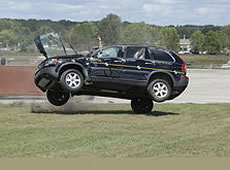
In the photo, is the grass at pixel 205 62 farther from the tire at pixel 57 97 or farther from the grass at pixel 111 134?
the grass at pixel 111 134

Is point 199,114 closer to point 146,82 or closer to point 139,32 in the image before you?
point 146,82

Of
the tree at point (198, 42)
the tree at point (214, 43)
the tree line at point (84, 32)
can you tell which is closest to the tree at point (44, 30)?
the tree line at point (84, 32)

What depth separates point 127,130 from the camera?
39.2 feet

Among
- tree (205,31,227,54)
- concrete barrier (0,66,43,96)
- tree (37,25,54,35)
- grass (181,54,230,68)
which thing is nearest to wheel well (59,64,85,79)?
tree (37,25,54,35)

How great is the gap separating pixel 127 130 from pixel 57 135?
1.72 metres

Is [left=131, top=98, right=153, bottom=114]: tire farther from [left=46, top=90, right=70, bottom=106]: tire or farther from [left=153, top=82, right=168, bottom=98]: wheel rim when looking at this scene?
[left=46, top=90, right=70, bottom=106]: tire

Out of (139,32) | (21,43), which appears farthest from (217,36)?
(21,43)

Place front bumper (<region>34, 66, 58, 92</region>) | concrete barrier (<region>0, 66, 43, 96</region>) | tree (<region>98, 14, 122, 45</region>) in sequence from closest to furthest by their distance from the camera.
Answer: front bumper (<region>34, 66, 58, 92</region>) < concrete barrier (<region>0, 66, 43, 96</region>) < tree (<region>98, 14, 122, 45</region>)

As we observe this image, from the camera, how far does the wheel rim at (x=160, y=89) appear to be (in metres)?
14.7

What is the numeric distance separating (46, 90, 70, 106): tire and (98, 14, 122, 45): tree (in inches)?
1392

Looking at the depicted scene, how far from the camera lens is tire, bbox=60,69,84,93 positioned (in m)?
14.3

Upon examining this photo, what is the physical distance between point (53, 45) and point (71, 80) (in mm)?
2023

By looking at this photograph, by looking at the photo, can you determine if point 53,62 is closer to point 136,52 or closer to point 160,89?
point 136,52

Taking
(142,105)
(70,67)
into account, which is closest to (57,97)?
(70,67)
